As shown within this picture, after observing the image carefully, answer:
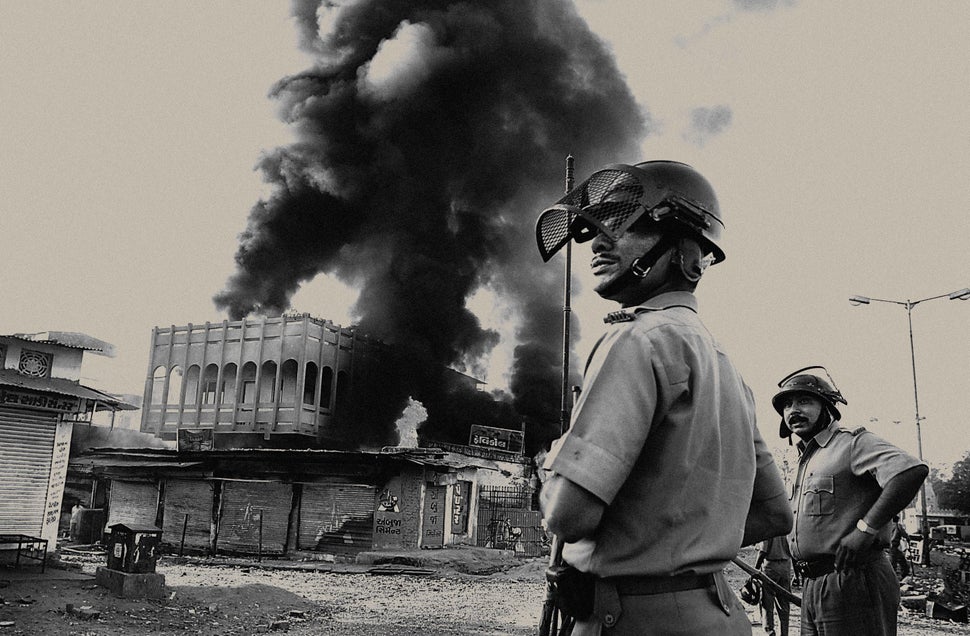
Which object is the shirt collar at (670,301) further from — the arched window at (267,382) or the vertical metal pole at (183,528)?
the arched window at (267,382)

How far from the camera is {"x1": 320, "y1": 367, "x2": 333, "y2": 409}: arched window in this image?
38.1m

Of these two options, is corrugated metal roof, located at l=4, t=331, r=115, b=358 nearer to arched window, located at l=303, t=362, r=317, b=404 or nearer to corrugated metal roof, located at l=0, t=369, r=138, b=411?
corrugated metal roof, located at l=0, t=369, r=138, b=411

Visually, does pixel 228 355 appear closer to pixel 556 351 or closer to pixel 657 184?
pixel 556 351

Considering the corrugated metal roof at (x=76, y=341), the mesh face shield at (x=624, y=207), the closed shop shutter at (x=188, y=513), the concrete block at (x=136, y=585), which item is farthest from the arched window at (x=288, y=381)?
the mesh face shield at (x=624, y=207)

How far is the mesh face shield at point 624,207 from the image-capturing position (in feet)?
6.75

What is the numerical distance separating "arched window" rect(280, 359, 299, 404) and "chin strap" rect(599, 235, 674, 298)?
3594 centimetres

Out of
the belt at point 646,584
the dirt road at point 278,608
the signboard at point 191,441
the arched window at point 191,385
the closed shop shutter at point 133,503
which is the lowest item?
the dirt road at point 278,608

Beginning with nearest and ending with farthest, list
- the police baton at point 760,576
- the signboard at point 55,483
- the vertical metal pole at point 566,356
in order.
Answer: the police baton at point 760,576
the vertical metal pole at point 566,356
the signboard at point 55,483

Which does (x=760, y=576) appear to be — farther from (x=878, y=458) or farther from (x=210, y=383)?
(x=210, y=383)

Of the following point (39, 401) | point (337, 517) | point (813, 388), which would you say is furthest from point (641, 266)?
point (337, 517)

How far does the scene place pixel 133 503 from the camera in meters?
25.3

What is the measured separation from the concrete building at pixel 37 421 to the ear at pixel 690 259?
15003 millimetres

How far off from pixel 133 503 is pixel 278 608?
54.0 ft

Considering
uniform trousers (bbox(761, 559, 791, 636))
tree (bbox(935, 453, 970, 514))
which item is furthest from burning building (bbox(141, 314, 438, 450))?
tree (bbox(935, 453, 970, 514))
